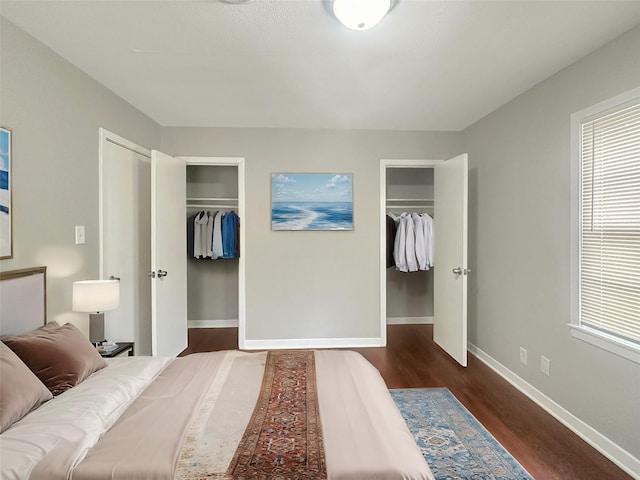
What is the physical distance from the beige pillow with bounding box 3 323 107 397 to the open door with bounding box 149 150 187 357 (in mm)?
1272

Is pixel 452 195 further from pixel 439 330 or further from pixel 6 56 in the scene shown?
pixel 6 56

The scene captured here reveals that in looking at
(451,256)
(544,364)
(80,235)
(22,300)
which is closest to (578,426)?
(544,364)

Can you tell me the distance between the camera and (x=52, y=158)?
6.79ft

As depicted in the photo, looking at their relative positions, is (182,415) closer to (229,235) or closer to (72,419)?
(72,419)

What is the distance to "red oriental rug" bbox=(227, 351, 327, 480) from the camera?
3.38 ft

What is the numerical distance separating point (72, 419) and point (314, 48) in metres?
2.13

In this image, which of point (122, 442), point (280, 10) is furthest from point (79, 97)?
point (122, 442)

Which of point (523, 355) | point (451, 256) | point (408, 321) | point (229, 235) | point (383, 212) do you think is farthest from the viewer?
point (408, 321)

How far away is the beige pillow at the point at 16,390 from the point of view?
1230mm

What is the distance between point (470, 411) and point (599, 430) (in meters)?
0.72

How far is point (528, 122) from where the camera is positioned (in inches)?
106

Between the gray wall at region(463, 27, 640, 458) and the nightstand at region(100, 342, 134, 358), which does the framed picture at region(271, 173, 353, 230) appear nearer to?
the gray wall at region(463, 27, 640, 458)

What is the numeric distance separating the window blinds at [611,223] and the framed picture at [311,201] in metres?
2.07

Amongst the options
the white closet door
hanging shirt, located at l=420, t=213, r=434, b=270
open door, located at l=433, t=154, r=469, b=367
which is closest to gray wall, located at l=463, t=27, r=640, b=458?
open door, located at l=433, t=154, r=469, b=367
